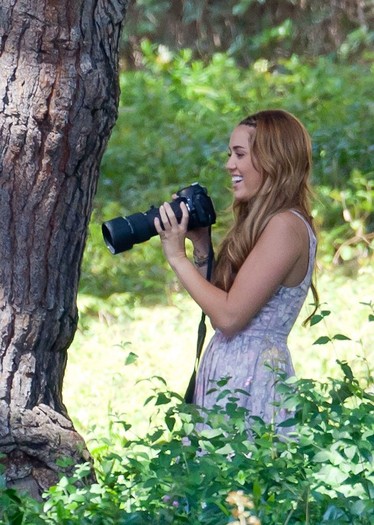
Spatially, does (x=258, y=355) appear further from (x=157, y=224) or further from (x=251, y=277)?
(x=157, y=224)

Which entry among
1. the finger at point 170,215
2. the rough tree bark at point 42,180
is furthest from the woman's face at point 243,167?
the rough tree bark at point 42,180

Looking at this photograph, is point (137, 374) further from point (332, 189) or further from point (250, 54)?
point (250, 54)

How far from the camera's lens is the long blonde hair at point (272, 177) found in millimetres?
3682

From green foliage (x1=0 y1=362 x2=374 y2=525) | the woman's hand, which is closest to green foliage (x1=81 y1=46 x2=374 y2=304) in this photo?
the woman's hand

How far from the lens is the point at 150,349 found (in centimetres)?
674

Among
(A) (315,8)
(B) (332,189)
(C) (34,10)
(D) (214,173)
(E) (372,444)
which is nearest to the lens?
(E) (372,444)

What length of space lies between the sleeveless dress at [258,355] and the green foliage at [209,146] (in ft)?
9.01

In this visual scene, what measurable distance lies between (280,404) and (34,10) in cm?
140

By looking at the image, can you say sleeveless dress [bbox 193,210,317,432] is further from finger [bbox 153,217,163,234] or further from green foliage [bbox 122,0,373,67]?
green foliage [bbox 122,0,373,67]

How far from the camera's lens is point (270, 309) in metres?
3.67

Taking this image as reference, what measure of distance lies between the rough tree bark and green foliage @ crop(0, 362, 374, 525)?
0.55m

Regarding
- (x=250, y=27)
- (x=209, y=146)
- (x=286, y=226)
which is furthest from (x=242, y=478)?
(x=250, y=27)

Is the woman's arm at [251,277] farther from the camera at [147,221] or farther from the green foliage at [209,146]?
the green foliage at [209,146]

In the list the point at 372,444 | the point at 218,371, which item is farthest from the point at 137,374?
the point at 372,444
